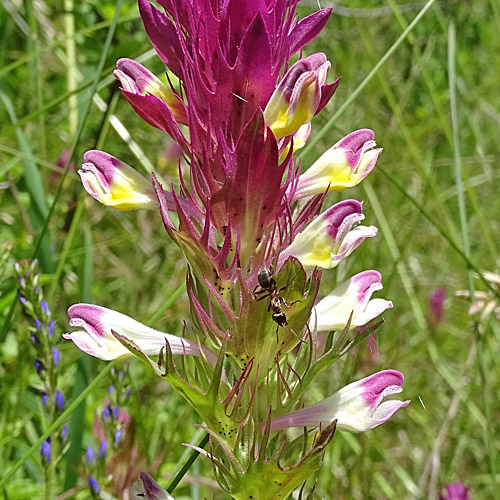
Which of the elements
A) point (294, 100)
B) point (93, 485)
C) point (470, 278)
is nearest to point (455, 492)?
point (470, 278)

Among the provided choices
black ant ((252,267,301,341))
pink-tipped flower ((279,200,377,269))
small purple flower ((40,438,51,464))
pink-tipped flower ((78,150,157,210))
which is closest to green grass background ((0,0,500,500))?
small purple flower ((40,438,51,464))

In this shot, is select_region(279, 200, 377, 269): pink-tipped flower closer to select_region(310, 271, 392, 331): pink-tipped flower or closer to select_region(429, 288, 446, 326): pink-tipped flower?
select_region(310, 271, 392, 331): pink-tipped flower

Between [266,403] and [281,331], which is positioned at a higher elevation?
[281,331]

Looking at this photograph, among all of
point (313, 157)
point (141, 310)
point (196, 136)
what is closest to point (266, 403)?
point (196, 136)

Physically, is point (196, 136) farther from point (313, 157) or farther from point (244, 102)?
point (313, 157)

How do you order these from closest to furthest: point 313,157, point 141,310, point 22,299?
point 22,299, point 141,310, point 313,157

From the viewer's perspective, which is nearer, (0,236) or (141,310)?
(0,236)
